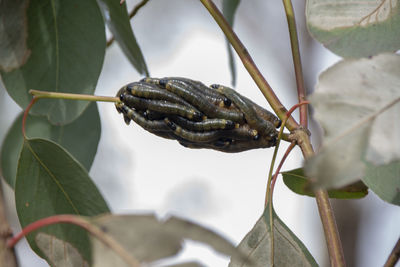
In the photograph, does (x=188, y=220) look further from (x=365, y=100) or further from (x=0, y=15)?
(x=0, y=15)

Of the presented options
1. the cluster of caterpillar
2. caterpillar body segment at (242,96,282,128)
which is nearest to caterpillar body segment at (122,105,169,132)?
the cluster of caterpillar

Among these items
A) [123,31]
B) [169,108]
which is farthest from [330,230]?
[123,31]

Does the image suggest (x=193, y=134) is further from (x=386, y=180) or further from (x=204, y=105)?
(x=386, y=180)

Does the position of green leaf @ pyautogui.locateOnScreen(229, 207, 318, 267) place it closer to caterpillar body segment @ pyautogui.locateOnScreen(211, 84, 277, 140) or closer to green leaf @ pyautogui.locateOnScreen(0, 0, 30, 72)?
caterpillar body segment @ pyautogui.locateOnScreen(211, 84, 277, 140)

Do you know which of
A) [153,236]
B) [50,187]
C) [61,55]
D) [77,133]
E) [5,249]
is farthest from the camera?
[77,133]

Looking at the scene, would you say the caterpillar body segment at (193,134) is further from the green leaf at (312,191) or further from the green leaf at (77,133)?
the green leaf at (77,133)

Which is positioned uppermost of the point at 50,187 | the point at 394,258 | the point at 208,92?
the point at 208,92

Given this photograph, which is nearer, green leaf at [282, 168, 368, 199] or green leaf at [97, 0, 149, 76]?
green leaf at [282, 168, 368, 199]
